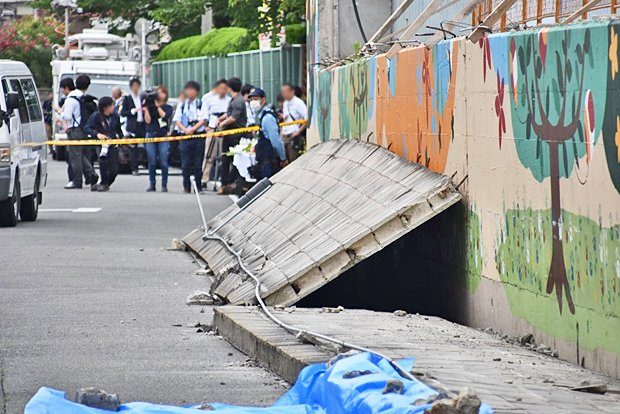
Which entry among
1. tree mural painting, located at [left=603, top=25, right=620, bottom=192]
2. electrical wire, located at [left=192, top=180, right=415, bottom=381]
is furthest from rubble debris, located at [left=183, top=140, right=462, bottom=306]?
tree mural painting, located at [left=603, top=25, right=620, bottom=192]

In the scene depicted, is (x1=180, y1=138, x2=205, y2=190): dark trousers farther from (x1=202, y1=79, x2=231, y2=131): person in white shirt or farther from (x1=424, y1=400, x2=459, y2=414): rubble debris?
(x1=424, y1=400, x2=459, y2=414): rubble debris

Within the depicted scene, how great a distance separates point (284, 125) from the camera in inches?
1032

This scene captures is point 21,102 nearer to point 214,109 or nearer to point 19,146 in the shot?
point 19,146

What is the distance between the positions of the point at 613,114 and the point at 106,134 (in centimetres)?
2121

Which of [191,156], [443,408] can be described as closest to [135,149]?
[191,156]

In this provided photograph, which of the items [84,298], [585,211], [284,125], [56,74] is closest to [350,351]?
[585,211]

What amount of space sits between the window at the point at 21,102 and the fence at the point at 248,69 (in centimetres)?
1203

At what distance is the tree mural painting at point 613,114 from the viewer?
788 centimetres

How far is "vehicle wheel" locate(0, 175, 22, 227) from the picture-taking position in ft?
65.3

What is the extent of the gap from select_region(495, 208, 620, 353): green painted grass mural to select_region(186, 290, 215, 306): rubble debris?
2.97 meters

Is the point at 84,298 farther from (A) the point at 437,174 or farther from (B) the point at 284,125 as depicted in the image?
(B) the point at 284,125

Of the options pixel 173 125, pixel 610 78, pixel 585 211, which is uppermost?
pixel 610 78

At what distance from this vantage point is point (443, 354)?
861 centimetres

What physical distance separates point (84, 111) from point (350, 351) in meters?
21.3
